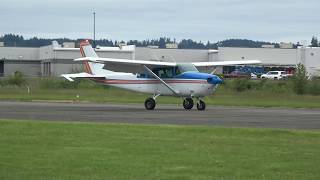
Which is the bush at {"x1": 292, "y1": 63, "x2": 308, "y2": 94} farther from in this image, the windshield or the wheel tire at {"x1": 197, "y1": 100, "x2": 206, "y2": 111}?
the wheel tire at {"x1": 197, "y1": 100, "x2": 206, "y2": 111}

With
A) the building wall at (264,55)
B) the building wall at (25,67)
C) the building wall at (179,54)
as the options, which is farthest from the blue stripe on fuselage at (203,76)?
the building wall at (25,67)

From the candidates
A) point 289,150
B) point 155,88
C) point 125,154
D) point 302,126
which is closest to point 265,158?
point 289,150

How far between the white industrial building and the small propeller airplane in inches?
2678

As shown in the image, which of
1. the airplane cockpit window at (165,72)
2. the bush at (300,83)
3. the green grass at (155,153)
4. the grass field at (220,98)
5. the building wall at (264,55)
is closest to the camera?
the green grass at (155,153)

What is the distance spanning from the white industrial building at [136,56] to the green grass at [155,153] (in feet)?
291

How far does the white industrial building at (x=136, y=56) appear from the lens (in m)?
109

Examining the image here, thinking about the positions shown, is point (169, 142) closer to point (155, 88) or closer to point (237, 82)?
point (155, 88)

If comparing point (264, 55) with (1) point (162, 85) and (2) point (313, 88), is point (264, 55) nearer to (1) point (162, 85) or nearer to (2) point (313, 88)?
(2) point (313, 88)

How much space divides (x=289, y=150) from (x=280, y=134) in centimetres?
363

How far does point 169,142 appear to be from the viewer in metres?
15.6

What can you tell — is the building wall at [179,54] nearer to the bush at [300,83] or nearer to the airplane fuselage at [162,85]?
the bush at [300,83]

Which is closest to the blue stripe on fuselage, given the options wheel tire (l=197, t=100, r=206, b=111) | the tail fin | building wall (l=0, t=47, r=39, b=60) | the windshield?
the windshield

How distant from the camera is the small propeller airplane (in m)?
34.8

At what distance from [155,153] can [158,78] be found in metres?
22.6
